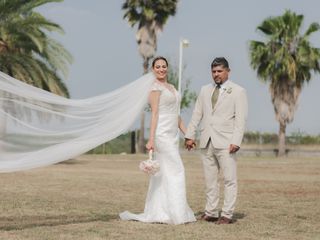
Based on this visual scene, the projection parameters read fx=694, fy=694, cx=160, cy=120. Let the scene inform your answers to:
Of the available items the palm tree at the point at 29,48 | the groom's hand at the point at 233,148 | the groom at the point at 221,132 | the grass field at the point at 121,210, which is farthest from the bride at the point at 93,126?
the palm tree at the point at 29,48

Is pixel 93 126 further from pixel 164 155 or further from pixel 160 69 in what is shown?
pixel 160 69

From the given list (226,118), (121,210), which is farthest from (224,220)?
(121,210)

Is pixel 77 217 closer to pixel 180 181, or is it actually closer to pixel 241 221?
pixel 180 181

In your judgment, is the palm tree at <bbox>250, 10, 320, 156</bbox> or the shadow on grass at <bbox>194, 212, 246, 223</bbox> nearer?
the shadow on grass at <bbox>194, 212, 246, 223</bbox>

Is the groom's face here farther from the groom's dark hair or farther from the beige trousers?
the beige trousers

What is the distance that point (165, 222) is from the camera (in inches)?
390

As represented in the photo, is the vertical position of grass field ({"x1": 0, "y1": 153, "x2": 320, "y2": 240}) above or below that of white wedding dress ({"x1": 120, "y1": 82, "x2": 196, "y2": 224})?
below

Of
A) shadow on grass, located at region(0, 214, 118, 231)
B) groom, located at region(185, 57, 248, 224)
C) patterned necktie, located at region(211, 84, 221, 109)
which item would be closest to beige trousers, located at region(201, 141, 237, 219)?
groom, located at region(185, 57, 248, 224)

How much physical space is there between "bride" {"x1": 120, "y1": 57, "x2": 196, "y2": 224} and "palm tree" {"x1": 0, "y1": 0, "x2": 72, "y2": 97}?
1740 cm

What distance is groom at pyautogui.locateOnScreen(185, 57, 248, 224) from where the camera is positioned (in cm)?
1001

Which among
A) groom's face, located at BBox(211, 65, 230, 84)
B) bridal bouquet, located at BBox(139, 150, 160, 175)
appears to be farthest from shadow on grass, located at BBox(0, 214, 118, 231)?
groom's face, located at BBox(211, 65, 230, 84)

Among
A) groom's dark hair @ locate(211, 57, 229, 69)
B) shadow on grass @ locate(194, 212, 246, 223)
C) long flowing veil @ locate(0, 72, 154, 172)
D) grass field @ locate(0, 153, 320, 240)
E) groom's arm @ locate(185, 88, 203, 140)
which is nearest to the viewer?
long flowing veil @ locate(0, 72, 154, 172)

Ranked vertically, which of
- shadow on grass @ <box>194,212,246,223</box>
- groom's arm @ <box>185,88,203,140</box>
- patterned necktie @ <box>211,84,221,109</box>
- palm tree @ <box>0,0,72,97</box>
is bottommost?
shadow on grass @ <box>194,212,246,223</box>

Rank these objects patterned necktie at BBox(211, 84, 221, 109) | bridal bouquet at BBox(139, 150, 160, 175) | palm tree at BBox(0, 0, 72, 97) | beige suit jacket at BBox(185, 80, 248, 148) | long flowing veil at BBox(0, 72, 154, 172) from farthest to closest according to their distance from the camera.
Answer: palm tree at BBox(0, 0, 72, 97), patterned necktie at BBox(211, 84, 221, 109), beige suit jacket at BBox(185, 80, 248, 148), bridal bouquet at BBox(139, 150, 160, 175), long flowing veil at BBox(0, 72, 154, 172)
